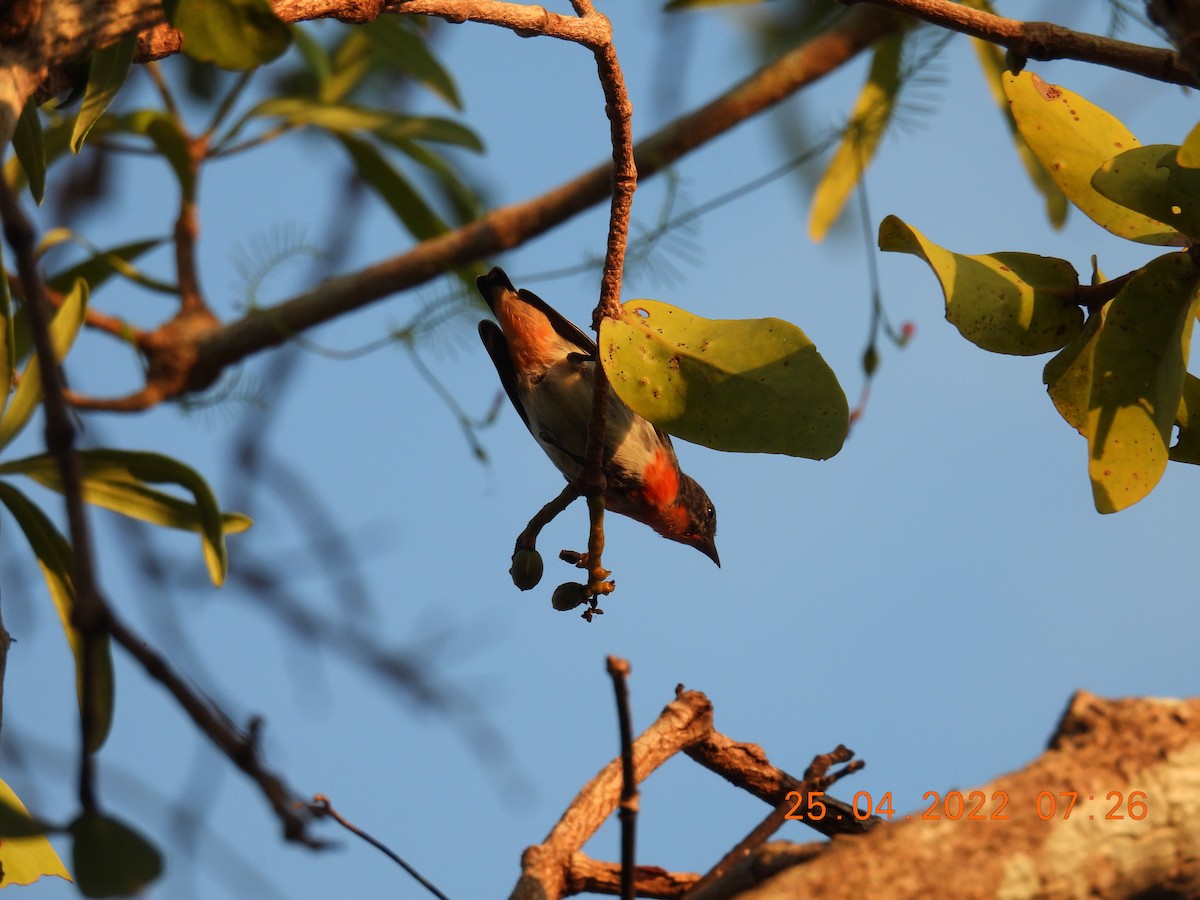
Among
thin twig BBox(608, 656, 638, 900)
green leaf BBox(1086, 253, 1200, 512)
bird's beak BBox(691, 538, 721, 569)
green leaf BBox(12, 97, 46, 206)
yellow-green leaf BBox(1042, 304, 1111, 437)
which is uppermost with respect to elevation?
bird's beak BBox(691, 538, 721, 569)

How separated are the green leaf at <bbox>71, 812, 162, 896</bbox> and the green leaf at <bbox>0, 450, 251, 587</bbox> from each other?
1.64m

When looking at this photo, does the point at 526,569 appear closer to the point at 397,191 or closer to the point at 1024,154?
the point at 397,191

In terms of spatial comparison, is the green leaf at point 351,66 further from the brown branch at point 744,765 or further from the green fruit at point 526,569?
the brown branch at point 744,765

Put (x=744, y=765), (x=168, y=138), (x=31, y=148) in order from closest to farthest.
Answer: (x=31, y=148) < (x=744, y=765) < (x=168, y=138)

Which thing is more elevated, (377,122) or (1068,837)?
(377,122)

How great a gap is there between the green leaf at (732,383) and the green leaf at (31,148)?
3.95 feet

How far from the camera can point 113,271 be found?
472 cm

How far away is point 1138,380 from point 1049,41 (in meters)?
0.62

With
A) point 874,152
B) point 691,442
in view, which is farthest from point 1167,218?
point 874,152

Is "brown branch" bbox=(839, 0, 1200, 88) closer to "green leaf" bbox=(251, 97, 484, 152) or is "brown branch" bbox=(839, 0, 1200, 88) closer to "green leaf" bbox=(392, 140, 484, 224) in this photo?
"green leaf" bbox=(251, 97, 484, 152)

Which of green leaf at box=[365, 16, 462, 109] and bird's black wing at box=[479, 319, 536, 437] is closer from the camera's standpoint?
bird's black wing at box=[479, 319, 536, 437]

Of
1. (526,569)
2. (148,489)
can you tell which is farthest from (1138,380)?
(148,489)

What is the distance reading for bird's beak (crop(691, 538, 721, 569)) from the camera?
14.6ft
